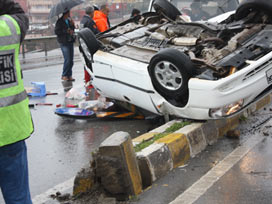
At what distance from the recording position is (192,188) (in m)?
4.14

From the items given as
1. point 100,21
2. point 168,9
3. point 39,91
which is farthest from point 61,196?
point 100,21

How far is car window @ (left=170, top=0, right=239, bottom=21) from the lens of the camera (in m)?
7.79

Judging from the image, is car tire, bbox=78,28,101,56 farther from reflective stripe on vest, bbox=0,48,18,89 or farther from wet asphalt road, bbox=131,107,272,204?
reflective stripe on vest, bbox=0,48,18,89

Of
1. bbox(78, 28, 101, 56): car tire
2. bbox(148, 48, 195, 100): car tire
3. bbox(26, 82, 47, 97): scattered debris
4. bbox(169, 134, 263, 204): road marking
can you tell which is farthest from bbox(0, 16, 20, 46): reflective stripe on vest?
bbox(26, 82, 47, 97): scattered debris

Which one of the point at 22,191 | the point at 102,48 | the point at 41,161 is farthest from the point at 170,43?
the point at 22,191

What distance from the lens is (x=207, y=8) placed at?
310 inches

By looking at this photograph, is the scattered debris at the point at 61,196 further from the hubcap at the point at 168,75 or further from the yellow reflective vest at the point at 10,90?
the hubcap at the point at 168,75

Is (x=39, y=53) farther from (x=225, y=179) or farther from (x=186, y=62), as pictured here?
(x=225, y=179)

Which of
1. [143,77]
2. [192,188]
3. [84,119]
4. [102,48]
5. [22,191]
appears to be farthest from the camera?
[84,119]

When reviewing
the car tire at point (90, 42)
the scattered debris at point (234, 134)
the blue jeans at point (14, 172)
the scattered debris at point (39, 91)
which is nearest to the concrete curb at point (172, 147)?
the scattered debris at point (234, 134)

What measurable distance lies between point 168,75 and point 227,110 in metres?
0.78

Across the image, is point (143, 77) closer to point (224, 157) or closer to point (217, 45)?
point (217, 45)

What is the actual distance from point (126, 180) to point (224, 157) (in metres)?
1.54

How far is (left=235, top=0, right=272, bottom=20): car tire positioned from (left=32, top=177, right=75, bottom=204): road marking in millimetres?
3492
